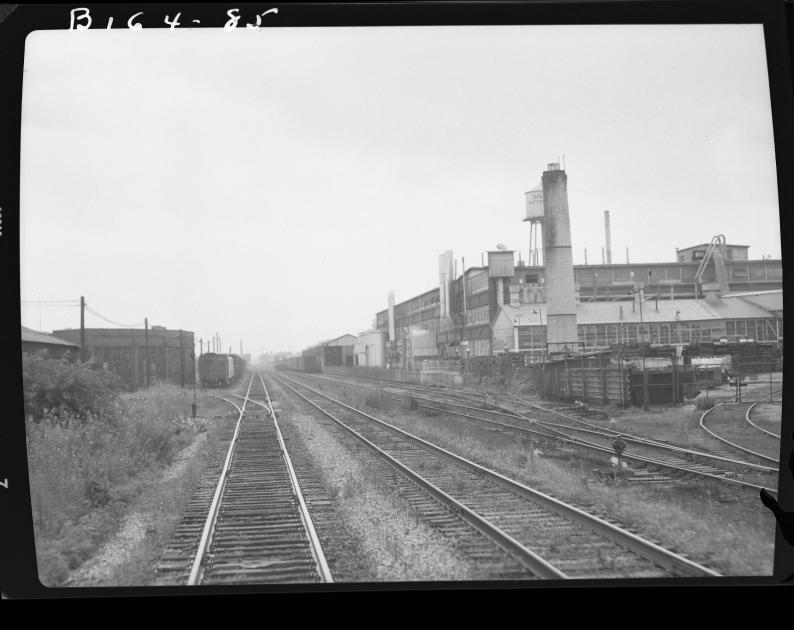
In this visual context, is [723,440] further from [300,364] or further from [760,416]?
[300,364]

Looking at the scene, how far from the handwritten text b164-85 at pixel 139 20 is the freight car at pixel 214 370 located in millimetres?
24632

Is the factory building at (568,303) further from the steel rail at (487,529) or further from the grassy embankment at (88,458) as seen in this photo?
the grassy embankment at (88,458)

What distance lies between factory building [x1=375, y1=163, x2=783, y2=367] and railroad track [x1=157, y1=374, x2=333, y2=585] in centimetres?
222

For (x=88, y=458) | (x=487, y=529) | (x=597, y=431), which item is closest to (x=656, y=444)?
(x=597, y=431)

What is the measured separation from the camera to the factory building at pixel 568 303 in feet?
18.7

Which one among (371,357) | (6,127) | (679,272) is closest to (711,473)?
(679,272)

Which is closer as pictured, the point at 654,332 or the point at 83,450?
the point at 83,450

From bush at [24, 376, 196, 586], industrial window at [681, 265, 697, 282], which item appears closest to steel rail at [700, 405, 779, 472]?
industrial window at [681, 265, 697, 282]

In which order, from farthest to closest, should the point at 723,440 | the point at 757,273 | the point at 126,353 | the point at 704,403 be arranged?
the point at 126,353 < the point at 704,403 < the point at 723,440 < the point at 757,273

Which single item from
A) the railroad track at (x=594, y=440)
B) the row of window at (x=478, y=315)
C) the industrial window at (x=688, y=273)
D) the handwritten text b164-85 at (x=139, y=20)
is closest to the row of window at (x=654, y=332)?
the industrial window at (x=688, y=273)

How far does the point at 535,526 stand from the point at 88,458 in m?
5.28

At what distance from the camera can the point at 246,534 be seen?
5203 millimetres

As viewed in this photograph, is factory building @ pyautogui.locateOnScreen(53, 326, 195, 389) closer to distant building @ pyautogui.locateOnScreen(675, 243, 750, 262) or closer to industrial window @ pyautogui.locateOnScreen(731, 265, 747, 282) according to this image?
distant building @ pyautogui.locateOnScreen(675, 243, 750, 262)

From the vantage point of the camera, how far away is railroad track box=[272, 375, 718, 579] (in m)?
4.43
